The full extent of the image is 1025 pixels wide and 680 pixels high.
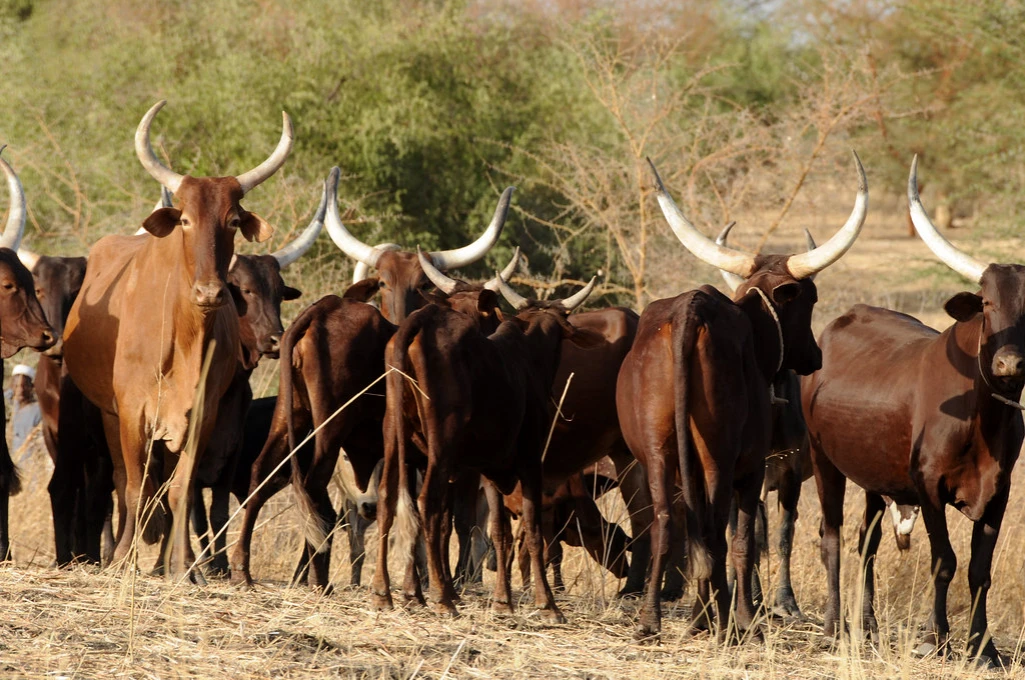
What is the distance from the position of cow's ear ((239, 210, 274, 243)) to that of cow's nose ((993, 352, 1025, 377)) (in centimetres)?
367

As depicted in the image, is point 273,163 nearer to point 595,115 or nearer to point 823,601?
point 823,601

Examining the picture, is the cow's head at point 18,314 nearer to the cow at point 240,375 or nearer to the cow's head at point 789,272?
the cow at point 240,375

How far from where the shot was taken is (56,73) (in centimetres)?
2064

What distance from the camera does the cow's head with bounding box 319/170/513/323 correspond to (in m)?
8.95

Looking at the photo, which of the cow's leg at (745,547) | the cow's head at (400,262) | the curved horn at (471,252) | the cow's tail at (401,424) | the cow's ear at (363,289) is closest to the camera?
the cow's tail at (401,424)

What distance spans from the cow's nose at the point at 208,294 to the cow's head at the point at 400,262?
2324 millimetres

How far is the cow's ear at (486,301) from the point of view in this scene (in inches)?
301

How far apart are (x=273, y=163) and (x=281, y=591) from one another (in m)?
2.24

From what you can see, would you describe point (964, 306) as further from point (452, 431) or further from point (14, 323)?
point (14, 323)

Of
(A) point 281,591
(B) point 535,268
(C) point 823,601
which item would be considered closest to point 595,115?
(B) point 535,268

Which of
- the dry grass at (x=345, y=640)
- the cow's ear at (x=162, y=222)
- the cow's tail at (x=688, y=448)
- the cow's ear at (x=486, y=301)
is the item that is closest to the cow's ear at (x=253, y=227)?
the cow's ear at (x=162, y=222)

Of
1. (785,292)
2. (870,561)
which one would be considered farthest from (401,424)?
(870,561)

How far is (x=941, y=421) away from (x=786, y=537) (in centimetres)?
194

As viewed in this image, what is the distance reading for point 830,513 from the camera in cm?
836
